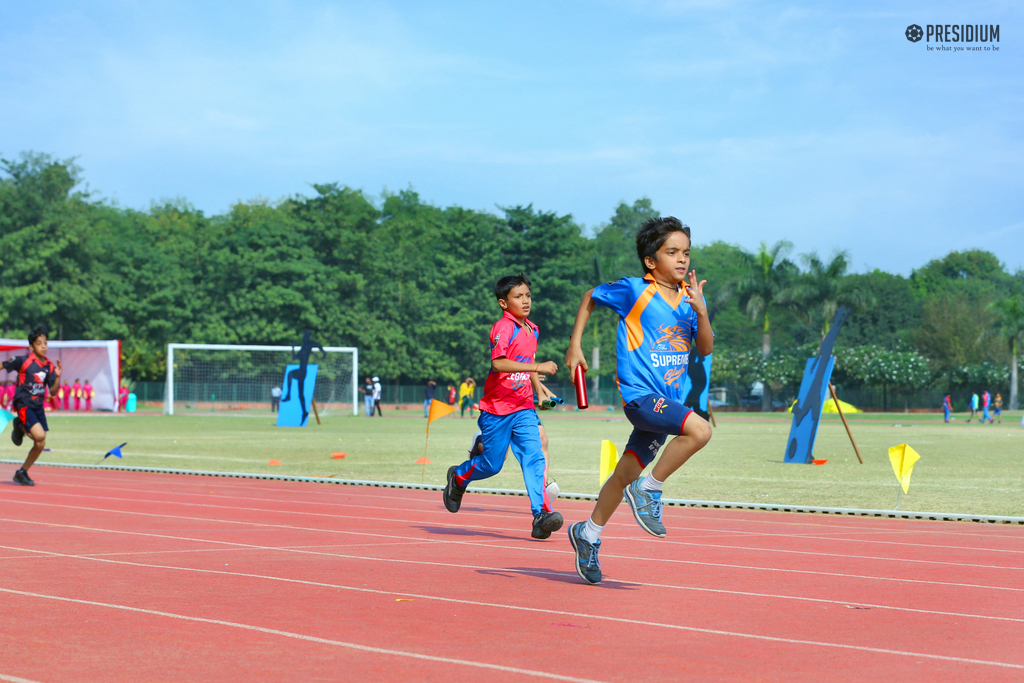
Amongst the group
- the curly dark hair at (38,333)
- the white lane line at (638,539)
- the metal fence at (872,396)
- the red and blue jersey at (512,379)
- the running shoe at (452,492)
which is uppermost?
the curly dark hair at (38,333)

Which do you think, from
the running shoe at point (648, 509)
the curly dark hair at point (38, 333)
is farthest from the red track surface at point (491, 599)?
the curly dark hair at point (38, 333)

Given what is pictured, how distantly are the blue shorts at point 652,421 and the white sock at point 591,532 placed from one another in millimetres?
467

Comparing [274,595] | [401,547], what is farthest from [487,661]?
[401,547]

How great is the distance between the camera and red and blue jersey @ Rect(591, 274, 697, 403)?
19.8 ft

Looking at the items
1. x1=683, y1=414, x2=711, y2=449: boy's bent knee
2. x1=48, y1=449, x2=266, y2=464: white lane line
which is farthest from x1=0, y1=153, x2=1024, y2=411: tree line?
x1=683, y1=414, x2=711, y2=449: boy's bent knee

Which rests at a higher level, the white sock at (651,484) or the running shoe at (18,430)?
the white sock at (651,484)

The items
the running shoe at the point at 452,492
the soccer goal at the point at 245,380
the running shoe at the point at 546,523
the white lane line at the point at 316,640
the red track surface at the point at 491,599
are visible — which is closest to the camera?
the white lane line at the point at 316,640

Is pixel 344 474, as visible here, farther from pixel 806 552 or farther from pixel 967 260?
pixel 967 260

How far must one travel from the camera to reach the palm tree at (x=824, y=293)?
65125 mm

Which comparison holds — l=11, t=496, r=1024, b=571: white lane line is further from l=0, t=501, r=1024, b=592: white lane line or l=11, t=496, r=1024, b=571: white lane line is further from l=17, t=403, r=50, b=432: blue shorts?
l=17, t=403, r=50, b=432: blue shorts

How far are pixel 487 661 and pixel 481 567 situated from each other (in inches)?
103

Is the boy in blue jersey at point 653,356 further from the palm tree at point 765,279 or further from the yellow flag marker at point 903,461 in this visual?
the palm tree at point 765,279

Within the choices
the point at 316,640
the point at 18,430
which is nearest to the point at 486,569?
the point at 316,640

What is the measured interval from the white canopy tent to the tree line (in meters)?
11.0
